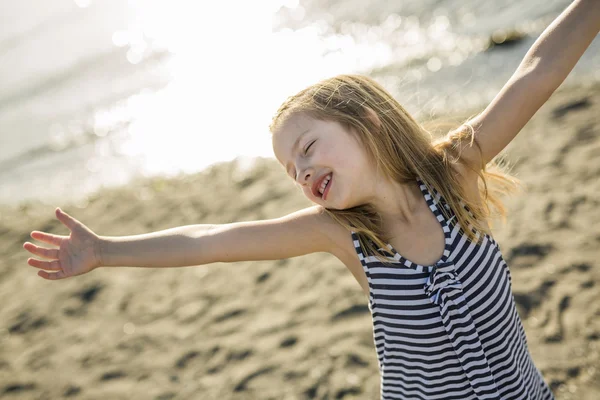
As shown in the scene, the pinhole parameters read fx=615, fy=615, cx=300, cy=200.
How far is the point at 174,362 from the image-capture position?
4.24 meters

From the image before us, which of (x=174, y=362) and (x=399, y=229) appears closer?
(x=399, y=229)

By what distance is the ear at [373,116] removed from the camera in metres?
2.23

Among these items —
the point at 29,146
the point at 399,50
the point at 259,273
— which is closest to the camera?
the point at 259,273

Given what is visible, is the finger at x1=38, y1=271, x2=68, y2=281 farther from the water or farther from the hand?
the water

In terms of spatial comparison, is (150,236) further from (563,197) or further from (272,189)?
(272,189)

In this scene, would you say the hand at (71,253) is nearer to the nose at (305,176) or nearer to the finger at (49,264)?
the finger at (49,264)

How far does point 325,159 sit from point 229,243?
0.51 m

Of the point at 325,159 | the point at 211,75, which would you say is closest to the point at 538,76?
Answer: the point at 325,159

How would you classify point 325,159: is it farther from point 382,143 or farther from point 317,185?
point 382,143

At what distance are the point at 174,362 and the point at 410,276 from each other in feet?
8.56

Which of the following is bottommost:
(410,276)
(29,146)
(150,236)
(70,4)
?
(410,276)

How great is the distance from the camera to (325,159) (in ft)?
6.82

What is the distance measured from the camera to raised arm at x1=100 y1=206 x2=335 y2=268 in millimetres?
2254

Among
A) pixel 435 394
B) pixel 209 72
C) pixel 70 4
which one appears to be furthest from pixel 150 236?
pixel 70 4
